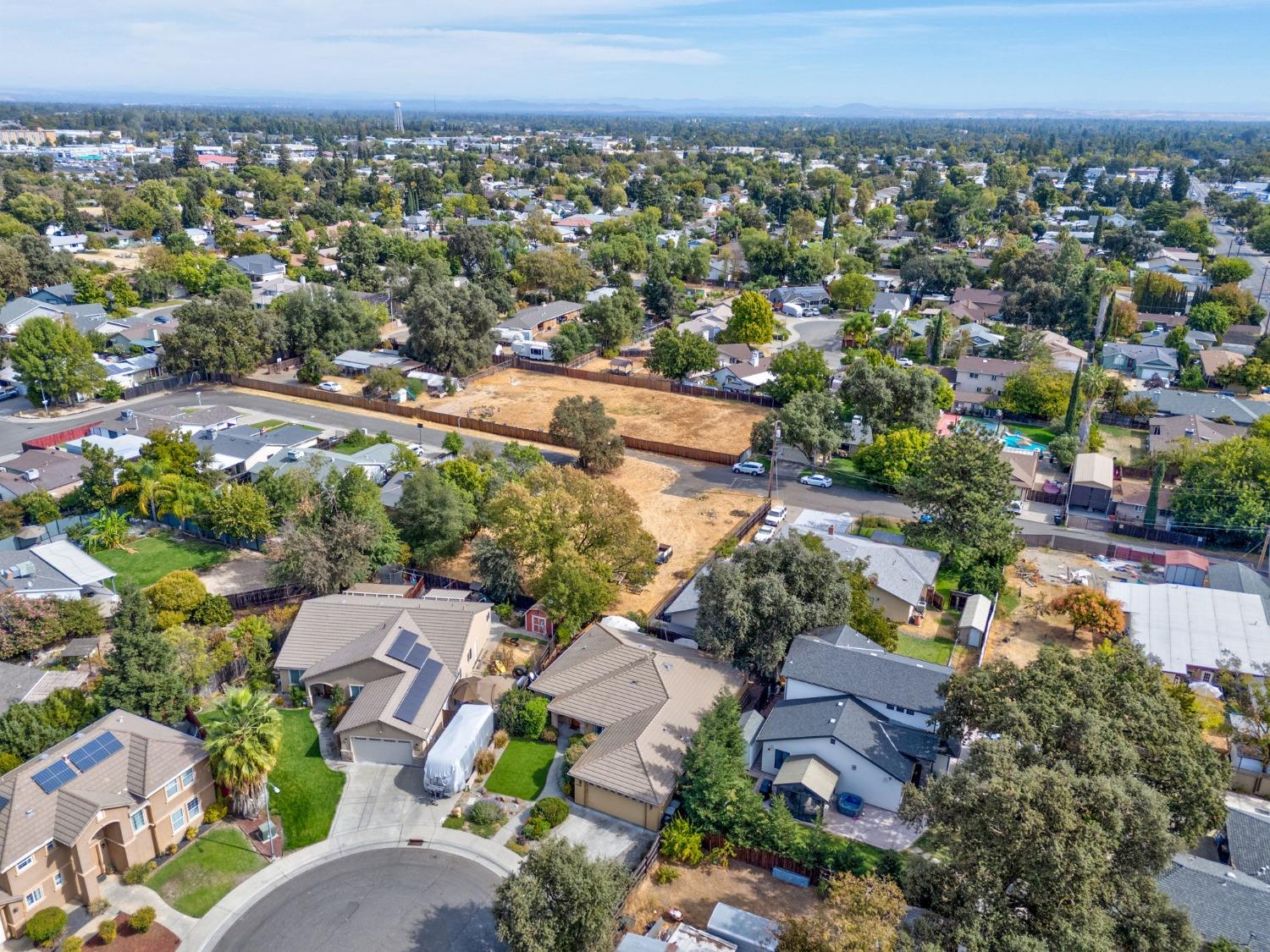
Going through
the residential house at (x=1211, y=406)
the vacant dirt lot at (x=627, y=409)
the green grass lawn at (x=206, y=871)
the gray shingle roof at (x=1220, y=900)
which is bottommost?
the green grass lawn at (x=206, y=871)

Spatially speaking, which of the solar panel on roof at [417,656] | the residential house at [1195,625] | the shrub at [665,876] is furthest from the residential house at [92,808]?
the residential house at [1195,625]

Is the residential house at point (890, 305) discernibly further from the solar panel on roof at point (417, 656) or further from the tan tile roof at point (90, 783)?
the tan tile roof at point (90, 783)

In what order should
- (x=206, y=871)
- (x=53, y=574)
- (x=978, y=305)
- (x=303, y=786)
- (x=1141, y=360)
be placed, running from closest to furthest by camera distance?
(x=206, y=871), (x=303, y=786), (x=53, y=574), (x=1141, y=360), (x=978, y=305)

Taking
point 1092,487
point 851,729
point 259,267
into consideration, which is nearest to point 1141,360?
point 1092,487

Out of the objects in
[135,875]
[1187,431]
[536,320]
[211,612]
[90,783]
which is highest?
[536,320]

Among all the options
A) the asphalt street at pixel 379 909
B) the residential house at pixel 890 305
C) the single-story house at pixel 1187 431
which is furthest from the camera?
the residential house at pixel 890 305

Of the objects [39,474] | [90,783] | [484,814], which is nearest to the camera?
[90,783]

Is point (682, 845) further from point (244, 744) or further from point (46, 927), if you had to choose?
point (46, 927)
